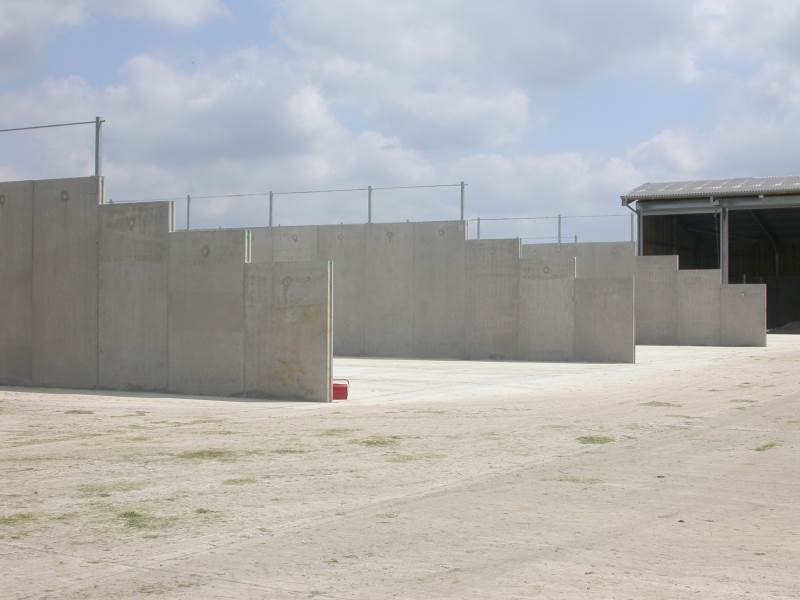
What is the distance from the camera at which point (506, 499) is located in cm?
750

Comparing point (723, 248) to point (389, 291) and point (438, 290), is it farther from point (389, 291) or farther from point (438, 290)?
point (389, 291)

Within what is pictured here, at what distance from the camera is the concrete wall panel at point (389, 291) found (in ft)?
95.0

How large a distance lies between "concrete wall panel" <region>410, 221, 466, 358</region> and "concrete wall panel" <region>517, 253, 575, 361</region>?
1.85 meters

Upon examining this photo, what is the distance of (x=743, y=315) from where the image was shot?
3600 centimetres

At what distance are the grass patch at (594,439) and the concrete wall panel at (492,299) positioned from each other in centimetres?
1678

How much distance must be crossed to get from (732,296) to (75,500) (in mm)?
32482

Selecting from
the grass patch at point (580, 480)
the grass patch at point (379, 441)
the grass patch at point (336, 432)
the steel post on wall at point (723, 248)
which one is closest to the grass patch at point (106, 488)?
the grass patch at point (379, 441)

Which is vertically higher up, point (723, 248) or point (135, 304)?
point (723, 248)

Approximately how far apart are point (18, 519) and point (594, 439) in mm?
6437

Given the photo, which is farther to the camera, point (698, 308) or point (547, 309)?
point (698, 308)

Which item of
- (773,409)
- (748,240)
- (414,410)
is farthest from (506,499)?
(748,240)

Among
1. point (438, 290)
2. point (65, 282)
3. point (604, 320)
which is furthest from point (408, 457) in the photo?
point (438, 290)

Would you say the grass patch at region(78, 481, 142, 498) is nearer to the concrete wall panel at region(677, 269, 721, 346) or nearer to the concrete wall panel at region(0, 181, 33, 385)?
the concrete wall panel at region(0, 181, 33, 385)

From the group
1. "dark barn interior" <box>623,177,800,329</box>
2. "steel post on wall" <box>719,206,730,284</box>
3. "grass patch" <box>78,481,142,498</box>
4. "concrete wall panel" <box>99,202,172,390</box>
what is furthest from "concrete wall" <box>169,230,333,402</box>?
"dark barn interior" <box>623,177,800,329</box>
